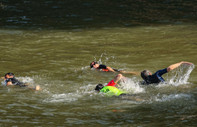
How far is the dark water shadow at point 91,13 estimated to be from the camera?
115 ft

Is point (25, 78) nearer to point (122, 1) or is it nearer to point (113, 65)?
point (113, 65)

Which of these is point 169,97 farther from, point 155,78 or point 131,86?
point 131,86

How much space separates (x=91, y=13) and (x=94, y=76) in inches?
884

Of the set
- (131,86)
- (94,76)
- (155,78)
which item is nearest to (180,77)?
(155,78)

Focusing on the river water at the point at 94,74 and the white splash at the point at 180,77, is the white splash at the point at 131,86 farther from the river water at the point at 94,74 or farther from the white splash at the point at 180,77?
the white splash at the point at 180,77

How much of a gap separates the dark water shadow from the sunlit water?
3126 millimetres

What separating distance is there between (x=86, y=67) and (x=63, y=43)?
714cm

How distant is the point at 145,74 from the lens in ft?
51.3

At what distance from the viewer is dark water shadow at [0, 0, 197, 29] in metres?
35.1

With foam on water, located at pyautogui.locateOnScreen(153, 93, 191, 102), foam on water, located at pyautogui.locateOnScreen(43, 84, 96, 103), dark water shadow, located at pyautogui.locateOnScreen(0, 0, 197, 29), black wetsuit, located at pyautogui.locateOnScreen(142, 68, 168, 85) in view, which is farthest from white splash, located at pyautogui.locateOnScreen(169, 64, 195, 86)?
dark water shadow, located at pyautogui.locateOnScreen(0, 0, 197, 29)

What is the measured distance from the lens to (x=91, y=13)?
4012cm

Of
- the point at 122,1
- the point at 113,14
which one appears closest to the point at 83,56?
the point at 113,14

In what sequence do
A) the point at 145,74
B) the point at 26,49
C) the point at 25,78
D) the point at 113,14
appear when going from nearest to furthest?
the point at 145,74
the point at 25,78
the point at 26,49
the point at 113,14

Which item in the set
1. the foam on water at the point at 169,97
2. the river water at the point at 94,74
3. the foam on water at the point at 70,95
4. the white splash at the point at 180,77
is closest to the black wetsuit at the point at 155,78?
the river water at the point at 94,74
